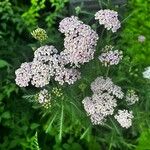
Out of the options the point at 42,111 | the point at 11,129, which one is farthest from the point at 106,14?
the point at 11,129

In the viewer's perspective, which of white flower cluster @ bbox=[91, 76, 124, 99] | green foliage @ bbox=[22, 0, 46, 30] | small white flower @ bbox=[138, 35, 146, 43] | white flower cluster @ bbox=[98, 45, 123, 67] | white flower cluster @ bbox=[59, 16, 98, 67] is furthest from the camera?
green foliage @ bbox=[22, 0, 46, 30]

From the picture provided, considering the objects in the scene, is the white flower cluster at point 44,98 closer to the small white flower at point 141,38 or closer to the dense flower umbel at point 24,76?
the dense flower umbel at point 24,76

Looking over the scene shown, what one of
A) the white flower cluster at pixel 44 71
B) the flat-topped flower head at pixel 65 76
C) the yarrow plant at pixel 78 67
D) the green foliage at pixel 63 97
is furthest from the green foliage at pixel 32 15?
the flat-topped flower head at pixel 65 76

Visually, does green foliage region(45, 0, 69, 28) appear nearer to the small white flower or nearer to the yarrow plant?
the yarrow plant

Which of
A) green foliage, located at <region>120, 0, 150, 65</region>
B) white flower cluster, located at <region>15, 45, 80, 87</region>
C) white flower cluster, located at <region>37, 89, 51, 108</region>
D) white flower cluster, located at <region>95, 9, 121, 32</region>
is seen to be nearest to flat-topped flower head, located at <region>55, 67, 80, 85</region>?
white flower cluster, located at <region>15, 45, 80, 87</region>

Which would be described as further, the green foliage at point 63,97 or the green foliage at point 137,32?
the green foliage at point 137,32

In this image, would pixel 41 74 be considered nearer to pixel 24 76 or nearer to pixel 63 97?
pixel 24 76

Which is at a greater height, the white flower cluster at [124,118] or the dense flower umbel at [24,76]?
the dense flower umbel at [24,76]
